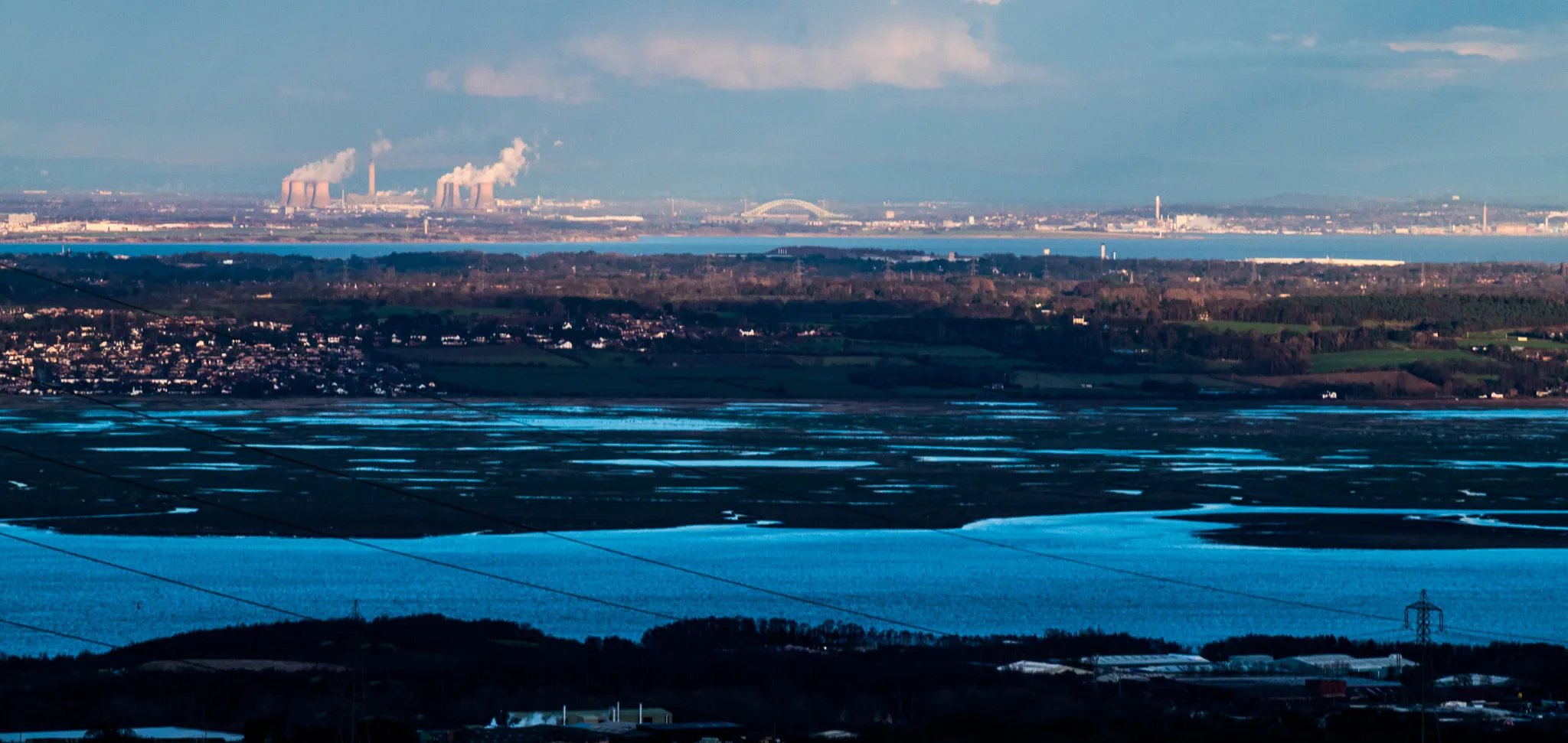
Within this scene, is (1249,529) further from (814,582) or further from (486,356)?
(486,356)

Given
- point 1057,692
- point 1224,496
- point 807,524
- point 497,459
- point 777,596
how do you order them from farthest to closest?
point 497,459
point 1224,496
point 807,524
point 777,596
point 1057,692

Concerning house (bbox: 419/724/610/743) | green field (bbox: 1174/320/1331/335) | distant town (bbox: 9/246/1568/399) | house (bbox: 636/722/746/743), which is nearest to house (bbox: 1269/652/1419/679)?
house (bbox: 636/722/746/743)

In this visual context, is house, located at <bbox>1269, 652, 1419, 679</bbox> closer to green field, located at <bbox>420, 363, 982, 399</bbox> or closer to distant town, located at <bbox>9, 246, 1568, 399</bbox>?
green field, located at <bbox>420, 363, 982, 399</bbox>

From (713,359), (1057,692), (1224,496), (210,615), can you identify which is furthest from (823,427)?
(1057,692)

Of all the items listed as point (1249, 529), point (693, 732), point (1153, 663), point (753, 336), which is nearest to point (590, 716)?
point (693, 732)

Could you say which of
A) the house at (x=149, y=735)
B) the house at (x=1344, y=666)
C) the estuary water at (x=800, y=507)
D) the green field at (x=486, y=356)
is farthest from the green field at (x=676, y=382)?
the house at (x=149, y=735)

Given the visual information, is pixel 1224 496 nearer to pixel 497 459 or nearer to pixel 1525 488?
pixel 1525 488
